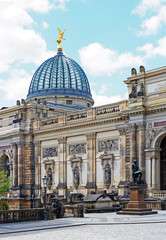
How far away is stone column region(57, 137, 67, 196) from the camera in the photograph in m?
49.1

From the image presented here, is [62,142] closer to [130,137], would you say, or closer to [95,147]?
[95,147]

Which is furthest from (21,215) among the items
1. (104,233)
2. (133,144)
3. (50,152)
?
(50,152)

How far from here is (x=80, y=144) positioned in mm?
48219

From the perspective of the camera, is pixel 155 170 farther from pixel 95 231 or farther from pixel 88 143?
pixel 95 231

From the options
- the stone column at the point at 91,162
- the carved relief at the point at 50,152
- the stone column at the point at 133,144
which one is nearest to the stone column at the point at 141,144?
the stone column at the point at 133,144

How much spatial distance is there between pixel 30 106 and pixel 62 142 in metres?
7.14

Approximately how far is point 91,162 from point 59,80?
2379cm

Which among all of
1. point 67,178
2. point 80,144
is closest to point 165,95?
point 80,144

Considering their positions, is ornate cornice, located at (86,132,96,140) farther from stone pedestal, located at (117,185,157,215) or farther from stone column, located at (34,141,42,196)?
stone pedestal, located at (117,185,157,215)

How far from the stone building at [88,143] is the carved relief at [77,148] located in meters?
0.11

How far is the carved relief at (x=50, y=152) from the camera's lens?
51.0m

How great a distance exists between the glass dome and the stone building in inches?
180

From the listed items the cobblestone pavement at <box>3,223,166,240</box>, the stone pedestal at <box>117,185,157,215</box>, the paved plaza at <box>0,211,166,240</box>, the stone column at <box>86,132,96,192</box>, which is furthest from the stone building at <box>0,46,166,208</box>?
the cobblestone pavement at <box>3,223,166,240</box>

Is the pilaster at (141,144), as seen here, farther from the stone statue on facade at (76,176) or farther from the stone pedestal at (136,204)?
the stone statue on facade at (76,176)
